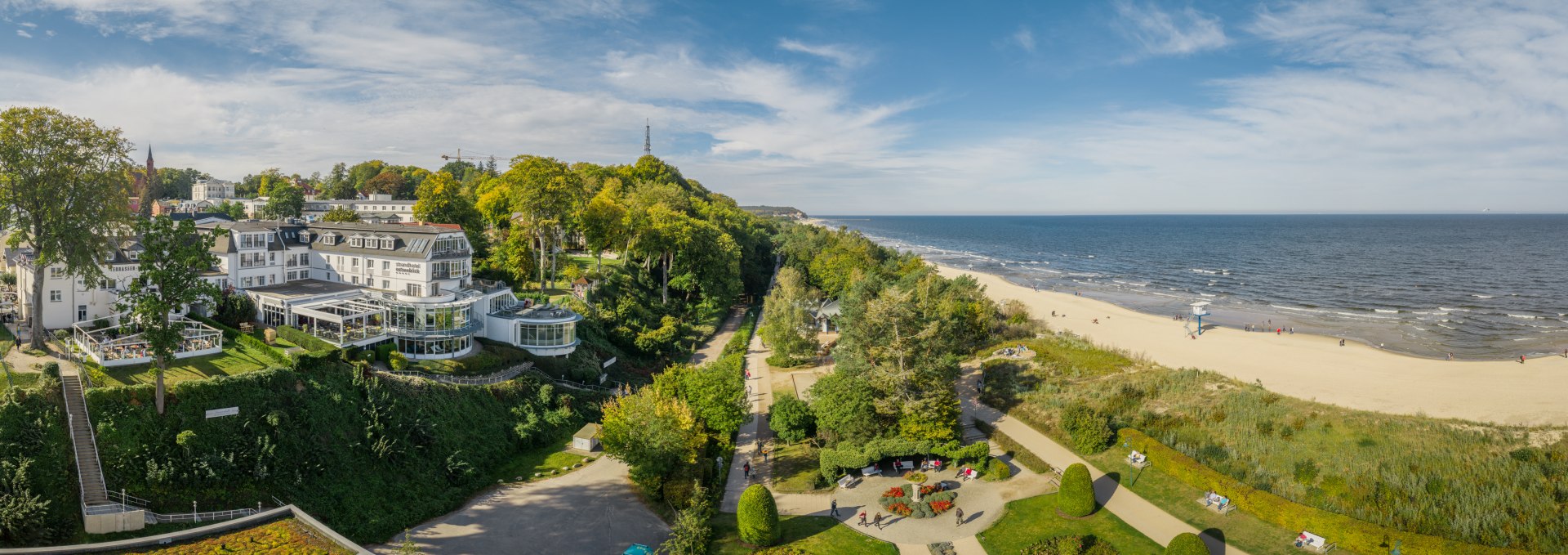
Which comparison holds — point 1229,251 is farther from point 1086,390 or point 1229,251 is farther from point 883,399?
point 883,399

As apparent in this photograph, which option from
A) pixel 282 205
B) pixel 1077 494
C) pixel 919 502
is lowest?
pixel 919 502

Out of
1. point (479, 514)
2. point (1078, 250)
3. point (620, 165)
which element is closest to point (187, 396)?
point (479, 514)

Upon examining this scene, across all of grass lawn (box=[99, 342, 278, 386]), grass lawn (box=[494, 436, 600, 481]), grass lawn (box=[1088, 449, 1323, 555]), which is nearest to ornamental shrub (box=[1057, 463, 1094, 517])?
grass lawn (box=[1088, 449, 1323, 555])

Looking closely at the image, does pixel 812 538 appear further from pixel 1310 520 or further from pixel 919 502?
pixel 1310 520

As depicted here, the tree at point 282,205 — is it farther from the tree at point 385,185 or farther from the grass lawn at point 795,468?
the grass lawn at point 795,468

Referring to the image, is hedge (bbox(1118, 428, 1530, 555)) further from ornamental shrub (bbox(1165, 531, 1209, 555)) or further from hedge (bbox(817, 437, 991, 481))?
hedge (bbox(817, 437, 991, 481))

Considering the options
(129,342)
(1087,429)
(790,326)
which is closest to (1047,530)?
(1087,429)

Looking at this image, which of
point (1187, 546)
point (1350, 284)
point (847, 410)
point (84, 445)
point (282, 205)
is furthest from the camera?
point (1350, 284)

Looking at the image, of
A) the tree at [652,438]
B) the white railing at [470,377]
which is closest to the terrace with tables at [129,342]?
the white railing at [470,377]
